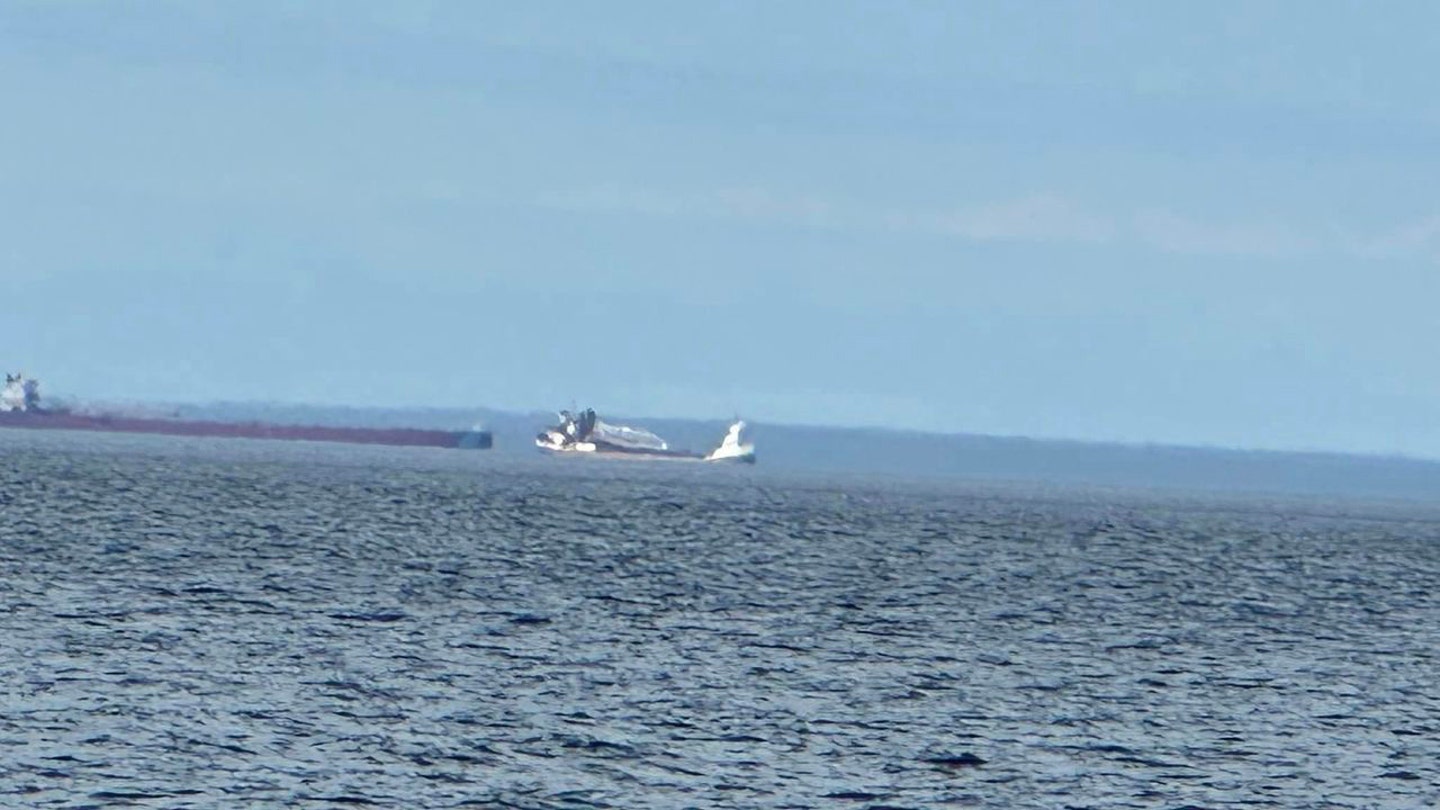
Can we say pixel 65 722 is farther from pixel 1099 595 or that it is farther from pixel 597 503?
pixel 597 503

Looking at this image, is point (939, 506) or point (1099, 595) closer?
point (1099, 595)

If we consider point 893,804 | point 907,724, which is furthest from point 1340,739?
point 893,804

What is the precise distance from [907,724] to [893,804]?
7884mm

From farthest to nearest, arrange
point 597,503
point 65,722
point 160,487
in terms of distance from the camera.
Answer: point 597,503
point 160,487
point 65,722

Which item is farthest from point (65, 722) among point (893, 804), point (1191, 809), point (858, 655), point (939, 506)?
point (939, 506)

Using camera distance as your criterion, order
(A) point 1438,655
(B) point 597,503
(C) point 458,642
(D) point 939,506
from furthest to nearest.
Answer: (D) point 939,506
(B) point 597,503
(A) point 1438,655
(C) point 458,642

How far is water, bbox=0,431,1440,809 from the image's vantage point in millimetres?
A: 35562

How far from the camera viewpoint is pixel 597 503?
469ft

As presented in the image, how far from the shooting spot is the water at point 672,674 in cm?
3556

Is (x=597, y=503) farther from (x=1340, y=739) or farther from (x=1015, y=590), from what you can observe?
(x=1340, y=739)

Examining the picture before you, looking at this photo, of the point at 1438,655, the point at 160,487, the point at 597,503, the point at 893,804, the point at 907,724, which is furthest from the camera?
the point at 597,503

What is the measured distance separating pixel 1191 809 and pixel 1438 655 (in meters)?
28.8

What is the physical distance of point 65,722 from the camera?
37406 millimetres

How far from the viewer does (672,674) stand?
48062mm
